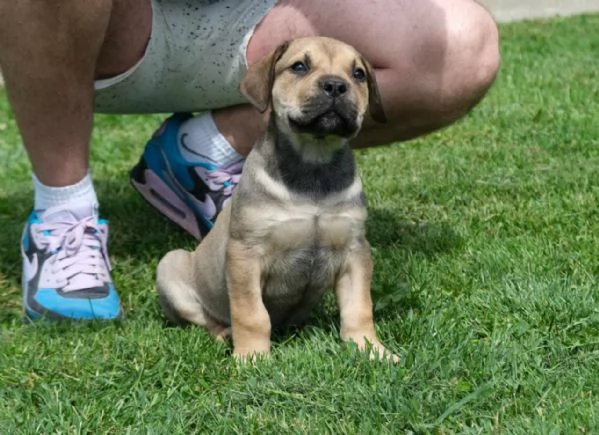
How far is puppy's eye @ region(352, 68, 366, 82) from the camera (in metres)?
3.07

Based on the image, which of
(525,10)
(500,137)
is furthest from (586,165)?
(525,10)

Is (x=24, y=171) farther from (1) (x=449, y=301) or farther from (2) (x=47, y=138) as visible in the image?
(1) (x=449, y=301)

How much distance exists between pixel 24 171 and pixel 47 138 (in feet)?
7.85

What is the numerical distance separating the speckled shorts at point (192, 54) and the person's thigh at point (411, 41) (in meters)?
0.07

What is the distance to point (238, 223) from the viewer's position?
9.64 feet

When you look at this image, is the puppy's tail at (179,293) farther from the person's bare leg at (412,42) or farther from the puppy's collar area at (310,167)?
the person's bare leg at (412,42)

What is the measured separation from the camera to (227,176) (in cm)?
409

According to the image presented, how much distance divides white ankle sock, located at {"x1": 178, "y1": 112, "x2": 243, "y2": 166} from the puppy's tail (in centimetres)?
75

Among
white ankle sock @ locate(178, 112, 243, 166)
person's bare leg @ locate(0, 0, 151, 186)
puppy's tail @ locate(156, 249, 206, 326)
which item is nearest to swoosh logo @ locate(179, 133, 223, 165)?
white ankle sock @ locate(178, 112, 243, 166)

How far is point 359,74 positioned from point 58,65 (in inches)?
42.1

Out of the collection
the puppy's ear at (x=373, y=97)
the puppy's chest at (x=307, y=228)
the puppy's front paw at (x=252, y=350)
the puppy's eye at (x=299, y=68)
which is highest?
Answer: the puppy's eye at (x=299, y=68)

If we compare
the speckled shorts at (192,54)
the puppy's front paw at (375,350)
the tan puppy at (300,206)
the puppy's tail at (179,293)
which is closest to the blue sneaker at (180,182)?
the speckled shorts at (192,54)

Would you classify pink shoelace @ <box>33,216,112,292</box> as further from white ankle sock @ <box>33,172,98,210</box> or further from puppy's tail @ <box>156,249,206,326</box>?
puppy's tail @ <box>156,249,206,326</box>

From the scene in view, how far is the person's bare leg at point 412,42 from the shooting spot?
12.4 ft
